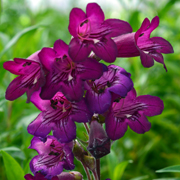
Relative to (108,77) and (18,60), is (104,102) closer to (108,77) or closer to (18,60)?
(108,77)

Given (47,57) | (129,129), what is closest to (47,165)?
(47,57)

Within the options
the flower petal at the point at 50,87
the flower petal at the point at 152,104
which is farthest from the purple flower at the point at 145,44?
the flower petal at the point at 50,87

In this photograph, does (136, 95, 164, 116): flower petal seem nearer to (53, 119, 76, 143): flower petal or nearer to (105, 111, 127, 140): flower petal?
(105, 111, 127, 140): flower petal

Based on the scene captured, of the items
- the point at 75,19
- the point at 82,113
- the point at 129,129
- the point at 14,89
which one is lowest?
the point at 129,129

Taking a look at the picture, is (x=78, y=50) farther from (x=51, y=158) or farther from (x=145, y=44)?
(x=51, y=158)

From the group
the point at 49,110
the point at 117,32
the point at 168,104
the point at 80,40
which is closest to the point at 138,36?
the point at 117,32

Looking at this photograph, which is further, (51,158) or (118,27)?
(51,158)

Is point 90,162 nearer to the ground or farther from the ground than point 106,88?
nearer to the ground
